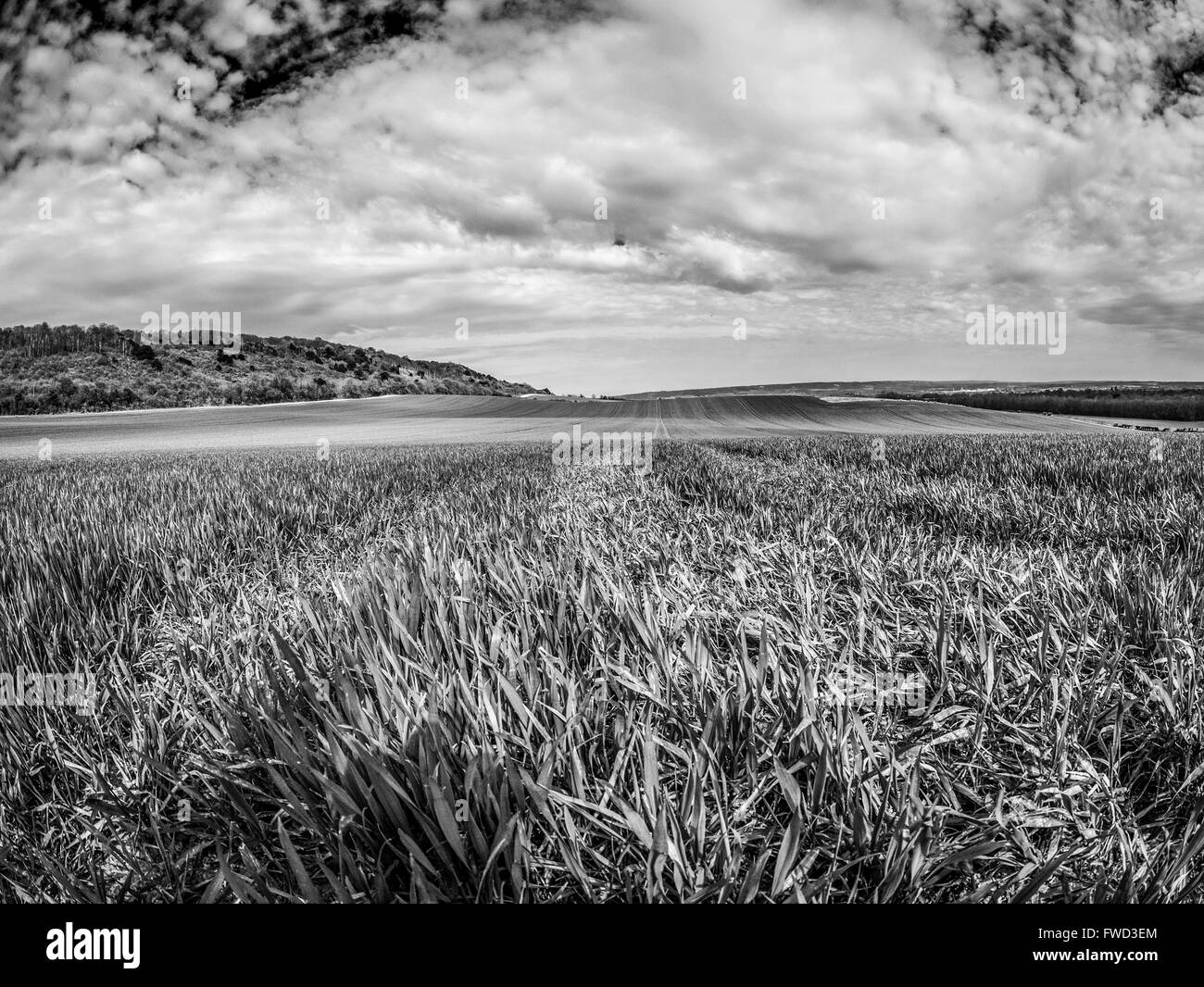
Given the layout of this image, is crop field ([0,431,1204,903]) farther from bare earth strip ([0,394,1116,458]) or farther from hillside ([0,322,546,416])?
hillside ([0,322,546,416])

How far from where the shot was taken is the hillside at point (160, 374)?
263 feet

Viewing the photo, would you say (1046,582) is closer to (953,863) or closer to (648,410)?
(953,863)

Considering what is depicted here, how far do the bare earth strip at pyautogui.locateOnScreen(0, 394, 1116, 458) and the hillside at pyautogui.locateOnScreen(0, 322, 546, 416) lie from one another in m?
14.7

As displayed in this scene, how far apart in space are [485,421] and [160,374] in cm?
7128

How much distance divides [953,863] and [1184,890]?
20.4 inches

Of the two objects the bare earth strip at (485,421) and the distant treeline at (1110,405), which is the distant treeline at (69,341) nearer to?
the bare earth strip at (485,421)

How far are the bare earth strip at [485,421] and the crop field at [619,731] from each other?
3541 centimetres

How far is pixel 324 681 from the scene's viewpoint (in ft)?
6.01

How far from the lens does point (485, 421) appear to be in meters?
61.0

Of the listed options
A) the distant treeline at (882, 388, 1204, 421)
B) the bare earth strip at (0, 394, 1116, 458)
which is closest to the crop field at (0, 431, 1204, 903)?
the bare earth strip at (0, 394, 1116, 458)

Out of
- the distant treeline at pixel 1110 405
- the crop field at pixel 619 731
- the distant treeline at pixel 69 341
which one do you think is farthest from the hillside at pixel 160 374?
the distant treeline at pixel 1110 405

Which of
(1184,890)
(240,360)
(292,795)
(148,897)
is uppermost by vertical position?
(240,360)

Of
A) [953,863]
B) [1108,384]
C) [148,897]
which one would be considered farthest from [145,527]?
[1108,384]

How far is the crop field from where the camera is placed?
4.14 ft
